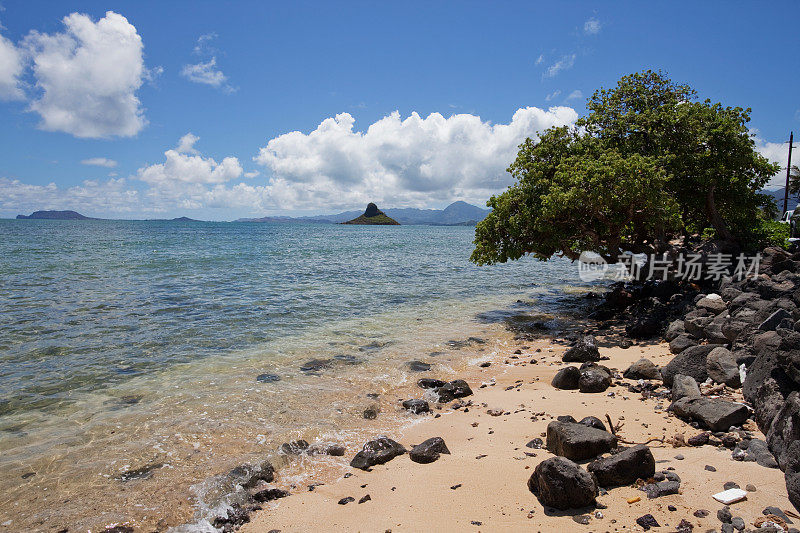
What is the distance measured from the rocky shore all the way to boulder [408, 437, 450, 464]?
0.9 inches

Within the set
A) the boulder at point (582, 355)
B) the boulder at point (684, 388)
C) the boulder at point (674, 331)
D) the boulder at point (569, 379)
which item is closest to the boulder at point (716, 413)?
the boulder at point (684, 388)

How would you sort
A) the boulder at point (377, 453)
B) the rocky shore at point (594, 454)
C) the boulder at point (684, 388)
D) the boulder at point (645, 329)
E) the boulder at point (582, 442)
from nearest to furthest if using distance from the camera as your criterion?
the rocky shore at point (594, 454), the boulder at point (582, 442), the boulder at point (377, 453), the boulder at point (684, 388), the boulder at point (645, 329)

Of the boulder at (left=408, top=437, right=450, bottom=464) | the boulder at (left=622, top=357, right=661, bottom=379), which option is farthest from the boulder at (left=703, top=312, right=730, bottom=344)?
the boulder at (left=408, top=437, right=450, bottom=464)

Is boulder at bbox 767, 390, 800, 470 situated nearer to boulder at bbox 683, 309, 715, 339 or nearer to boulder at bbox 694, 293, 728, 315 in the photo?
boulder at bbox 683, 309, 715, 339

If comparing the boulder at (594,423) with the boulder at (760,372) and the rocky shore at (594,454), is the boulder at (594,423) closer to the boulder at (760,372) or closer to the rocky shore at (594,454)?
the rocky shore at (594,454)

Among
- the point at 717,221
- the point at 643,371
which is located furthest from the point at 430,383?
the point at 717,221

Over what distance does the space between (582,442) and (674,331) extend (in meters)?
9.16

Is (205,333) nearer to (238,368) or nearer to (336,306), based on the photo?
(238,368)

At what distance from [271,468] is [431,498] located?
2.80 metres

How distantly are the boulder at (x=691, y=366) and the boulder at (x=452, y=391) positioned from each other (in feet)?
14.0

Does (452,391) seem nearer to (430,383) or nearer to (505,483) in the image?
(430,383)

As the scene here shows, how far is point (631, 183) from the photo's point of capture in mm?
15820

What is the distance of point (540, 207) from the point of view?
18.8m

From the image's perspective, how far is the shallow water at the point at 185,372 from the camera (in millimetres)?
6805
